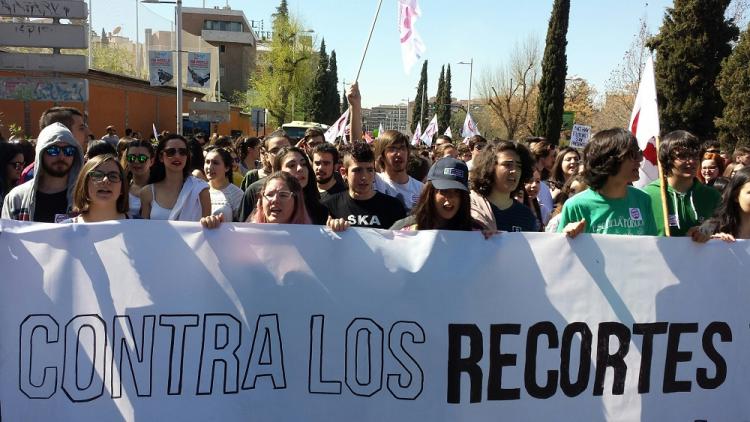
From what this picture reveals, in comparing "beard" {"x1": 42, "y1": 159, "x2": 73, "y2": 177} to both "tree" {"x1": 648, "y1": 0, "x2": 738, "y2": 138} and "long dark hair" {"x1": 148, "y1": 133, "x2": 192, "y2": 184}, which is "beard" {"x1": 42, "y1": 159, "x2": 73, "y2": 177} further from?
"tree" {"x1": 648, "y1": 0, "x2": 738, "y2": 138}

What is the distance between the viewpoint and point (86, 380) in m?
3.24

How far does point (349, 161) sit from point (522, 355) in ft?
5.93

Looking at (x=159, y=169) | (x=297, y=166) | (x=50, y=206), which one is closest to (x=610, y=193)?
(x=297, y=166)

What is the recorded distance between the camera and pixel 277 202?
364 cm

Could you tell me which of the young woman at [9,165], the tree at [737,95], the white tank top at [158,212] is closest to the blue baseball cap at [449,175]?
the white tank top at [158,212]

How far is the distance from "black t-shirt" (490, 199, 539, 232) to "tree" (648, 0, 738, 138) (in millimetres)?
25549

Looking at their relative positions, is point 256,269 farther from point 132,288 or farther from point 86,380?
point 86,380

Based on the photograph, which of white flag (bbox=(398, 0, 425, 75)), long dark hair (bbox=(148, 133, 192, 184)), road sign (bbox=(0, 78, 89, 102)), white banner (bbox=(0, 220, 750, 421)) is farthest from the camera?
road sign (bbox=(0, 78, 89, 102))

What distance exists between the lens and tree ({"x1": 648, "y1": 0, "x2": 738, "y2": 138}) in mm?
27203

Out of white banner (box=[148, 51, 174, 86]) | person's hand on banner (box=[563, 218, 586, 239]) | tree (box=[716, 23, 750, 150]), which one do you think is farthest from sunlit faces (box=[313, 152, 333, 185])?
tree (box=[716, 23, 750, 150])

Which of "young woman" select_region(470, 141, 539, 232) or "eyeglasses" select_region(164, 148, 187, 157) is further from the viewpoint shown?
"eyeglasses" select_region(164, 148, 187, 157)

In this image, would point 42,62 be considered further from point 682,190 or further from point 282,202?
point 682,190

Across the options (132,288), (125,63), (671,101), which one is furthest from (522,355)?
(125,63)

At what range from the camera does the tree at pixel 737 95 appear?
23281mm
